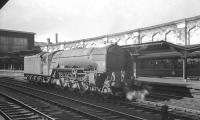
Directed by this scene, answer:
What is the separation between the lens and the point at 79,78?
13.9m

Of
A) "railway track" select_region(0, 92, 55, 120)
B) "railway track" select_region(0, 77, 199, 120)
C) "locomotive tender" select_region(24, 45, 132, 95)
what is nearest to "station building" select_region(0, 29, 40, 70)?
"locomotive tender" select_region(24, 45, 132, 95)

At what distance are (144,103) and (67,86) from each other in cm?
581

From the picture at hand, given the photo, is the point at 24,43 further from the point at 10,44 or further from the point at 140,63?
the point at 140,63

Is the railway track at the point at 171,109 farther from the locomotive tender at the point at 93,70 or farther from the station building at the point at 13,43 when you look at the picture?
the station building at the point at 13,43

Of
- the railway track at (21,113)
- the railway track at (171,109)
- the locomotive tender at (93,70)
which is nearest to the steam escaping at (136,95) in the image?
the locomotive tender at (93,70)

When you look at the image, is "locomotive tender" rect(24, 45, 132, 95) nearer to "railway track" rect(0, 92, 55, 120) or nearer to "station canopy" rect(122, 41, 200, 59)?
"station canopy" rect(122, 41, 200, 59)

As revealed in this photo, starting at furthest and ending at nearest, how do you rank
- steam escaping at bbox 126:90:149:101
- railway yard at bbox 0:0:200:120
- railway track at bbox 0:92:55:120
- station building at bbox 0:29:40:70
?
station building at bbox 0:29:40:70, steam escaping at bbox 126:90:149:101, railway yard at bbox 0:0:200:120, railway track at bbox 0:92:55:120

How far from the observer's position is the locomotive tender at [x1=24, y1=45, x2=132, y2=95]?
12.3 meters

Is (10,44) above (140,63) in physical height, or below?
above

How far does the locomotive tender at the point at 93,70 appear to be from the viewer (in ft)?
40.4

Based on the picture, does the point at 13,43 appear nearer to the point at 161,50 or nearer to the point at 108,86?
the point at 161,50

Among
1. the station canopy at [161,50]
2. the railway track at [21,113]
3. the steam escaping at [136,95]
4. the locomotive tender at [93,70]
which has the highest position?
the station canopy at [161,50]

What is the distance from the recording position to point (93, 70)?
13531 millimetres

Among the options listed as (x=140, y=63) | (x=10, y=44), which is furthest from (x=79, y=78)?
(x=10, y=44)
